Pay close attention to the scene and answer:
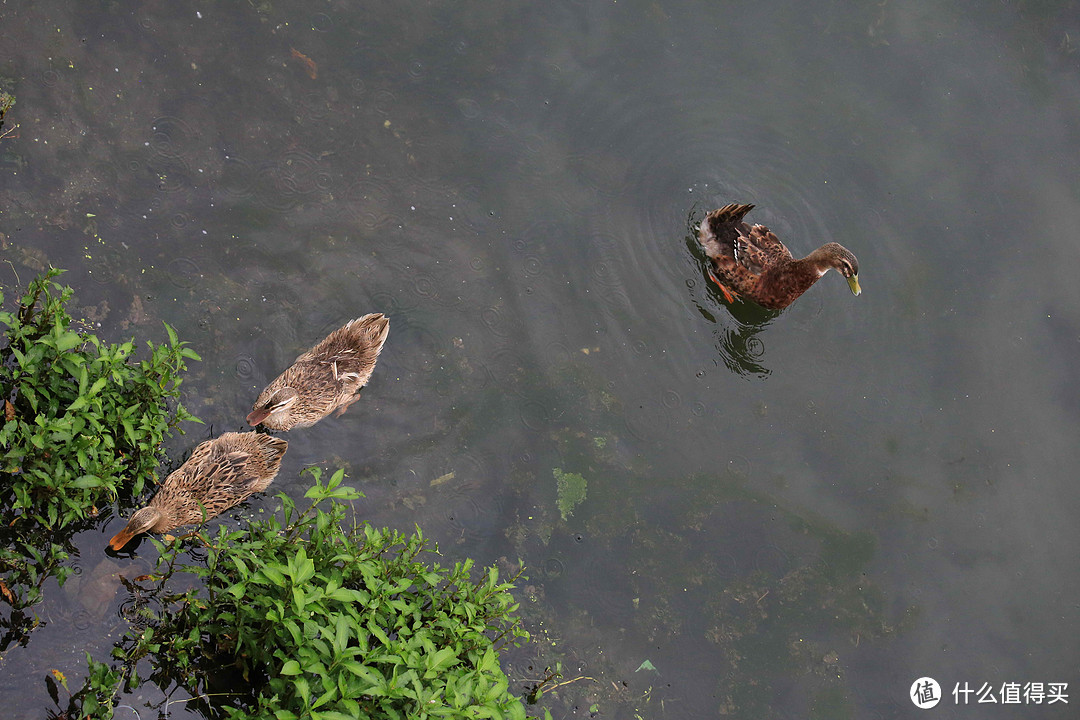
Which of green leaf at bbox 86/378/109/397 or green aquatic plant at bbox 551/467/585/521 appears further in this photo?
green aquatic plant at bbox 551/467/585/521

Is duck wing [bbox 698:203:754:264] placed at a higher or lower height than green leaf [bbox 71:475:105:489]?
higher

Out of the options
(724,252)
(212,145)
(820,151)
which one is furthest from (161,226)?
(820,151)

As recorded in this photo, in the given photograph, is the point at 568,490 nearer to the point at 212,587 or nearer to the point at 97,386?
the point at 212,587

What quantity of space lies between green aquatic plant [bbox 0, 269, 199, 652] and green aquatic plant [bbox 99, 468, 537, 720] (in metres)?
0.62

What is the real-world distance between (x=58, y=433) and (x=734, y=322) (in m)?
5.15

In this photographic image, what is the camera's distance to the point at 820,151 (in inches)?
291

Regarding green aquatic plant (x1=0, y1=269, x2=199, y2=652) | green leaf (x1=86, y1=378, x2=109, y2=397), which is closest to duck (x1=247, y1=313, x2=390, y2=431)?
green aquatic plant (x1=0, y1=269, x2=199, y2=652)

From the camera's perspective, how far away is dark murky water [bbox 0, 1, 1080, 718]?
5949 mm

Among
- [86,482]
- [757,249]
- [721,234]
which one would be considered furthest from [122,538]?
[757,249]

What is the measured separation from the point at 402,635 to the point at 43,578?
7.71 ft

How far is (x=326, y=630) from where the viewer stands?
383cm

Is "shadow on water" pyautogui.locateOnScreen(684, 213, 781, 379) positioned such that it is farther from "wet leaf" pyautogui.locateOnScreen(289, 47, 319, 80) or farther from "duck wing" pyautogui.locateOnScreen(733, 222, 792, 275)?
"wet leaf" pyautogui.locateOnScreen(289, 47, 319, 80)

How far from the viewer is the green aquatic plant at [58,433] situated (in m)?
4.46

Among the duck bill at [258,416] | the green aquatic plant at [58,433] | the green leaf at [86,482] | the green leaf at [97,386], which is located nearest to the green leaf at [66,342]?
the green aquatic plant at [58,433]
